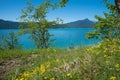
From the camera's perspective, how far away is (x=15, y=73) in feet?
27.6

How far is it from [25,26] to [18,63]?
4491cm

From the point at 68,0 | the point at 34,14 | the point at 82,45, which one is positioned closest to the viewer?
the point at 68,0

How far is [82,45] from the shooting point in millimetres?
12711

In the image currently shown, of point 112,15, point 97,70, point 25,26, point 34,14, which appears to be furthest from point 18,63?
point 25,26

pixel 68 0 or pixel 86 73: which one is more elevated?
pixel 68 0

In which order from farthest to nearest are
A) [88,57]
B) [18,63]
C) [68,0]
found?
[68,0], [18,63], [88,57]

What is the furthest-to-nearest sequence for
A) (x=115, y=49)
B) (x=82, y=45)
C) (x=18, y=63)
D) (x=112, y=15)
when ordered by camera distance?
(x=112, y=15), (x=82, y=45), (x=18, y=63), (x=115, y=49)

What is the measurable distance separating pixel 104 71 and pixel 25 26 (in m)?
48.4

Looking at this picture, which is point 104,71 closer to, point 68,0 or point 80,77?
point 80,77

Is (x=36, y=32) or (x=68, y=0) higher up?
(x=68, y=0)

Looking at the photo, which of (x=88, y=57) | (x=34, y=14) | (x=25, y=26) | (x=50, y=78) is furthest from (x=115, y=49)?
(x=25, y=26)

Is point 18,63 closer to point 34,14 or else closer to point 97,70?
point 97,70

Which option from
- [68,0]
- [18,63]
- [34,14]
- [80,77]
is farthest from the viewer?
[34,14]

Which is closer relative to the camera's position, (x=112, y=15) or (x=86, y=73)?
(x=86, y=73)
